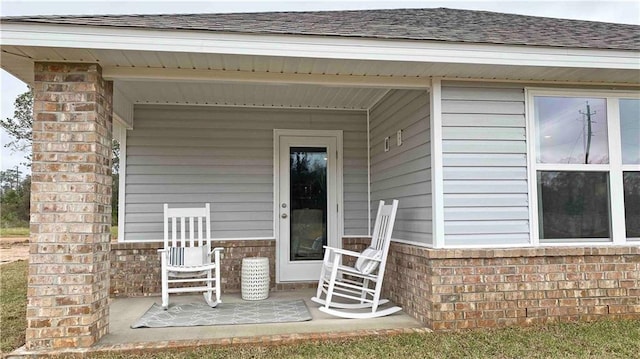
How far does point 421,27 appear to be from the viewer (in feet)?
13.0

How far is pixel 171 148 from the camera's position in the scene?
17.8 feet

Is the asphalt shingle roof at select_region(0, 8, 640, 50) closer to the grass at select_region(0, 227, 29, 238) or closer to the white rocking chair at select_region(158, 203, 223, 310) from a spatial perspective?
the white rocking chair at select_region(158, 203, 223, 310)

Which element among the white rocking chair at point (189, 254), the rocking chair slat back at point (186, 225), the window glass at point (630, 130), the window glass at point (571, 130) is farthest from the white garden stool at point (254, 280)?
the window glass at point (630, 130)

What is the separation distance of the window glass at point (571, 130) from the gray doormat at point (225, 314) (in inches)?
103

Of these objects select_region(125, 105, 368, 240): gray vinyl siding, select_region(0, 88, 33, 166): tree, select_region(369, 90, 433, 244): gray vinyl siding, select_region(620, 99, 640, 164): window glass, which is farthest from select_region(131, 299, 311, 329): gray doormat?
select_region(0, 88, 33, 166): tree

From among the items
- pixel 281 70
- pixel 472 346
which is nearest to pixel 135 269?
pixel 281 70

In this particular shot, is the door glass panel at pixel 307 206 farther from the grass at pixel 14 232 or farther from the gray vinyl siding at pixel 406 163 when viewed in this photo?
the grass at pixel 14 232

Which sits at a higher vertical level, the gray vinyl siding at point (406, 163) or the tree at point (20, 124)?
the tree at point (20, 124)

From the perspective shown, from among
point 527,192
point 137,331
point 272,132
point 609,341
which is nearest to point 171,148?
point 272,132

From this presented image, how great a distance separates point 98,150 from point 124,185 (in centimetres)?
206

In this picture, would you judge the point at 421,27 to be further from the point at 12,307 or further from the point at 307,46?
the point at 12,307

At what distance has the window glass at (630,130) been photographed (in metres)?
4.02

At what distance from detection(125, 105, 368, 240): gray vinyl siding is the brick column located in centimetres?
201

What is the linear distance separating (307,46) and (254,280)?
2.72 m
